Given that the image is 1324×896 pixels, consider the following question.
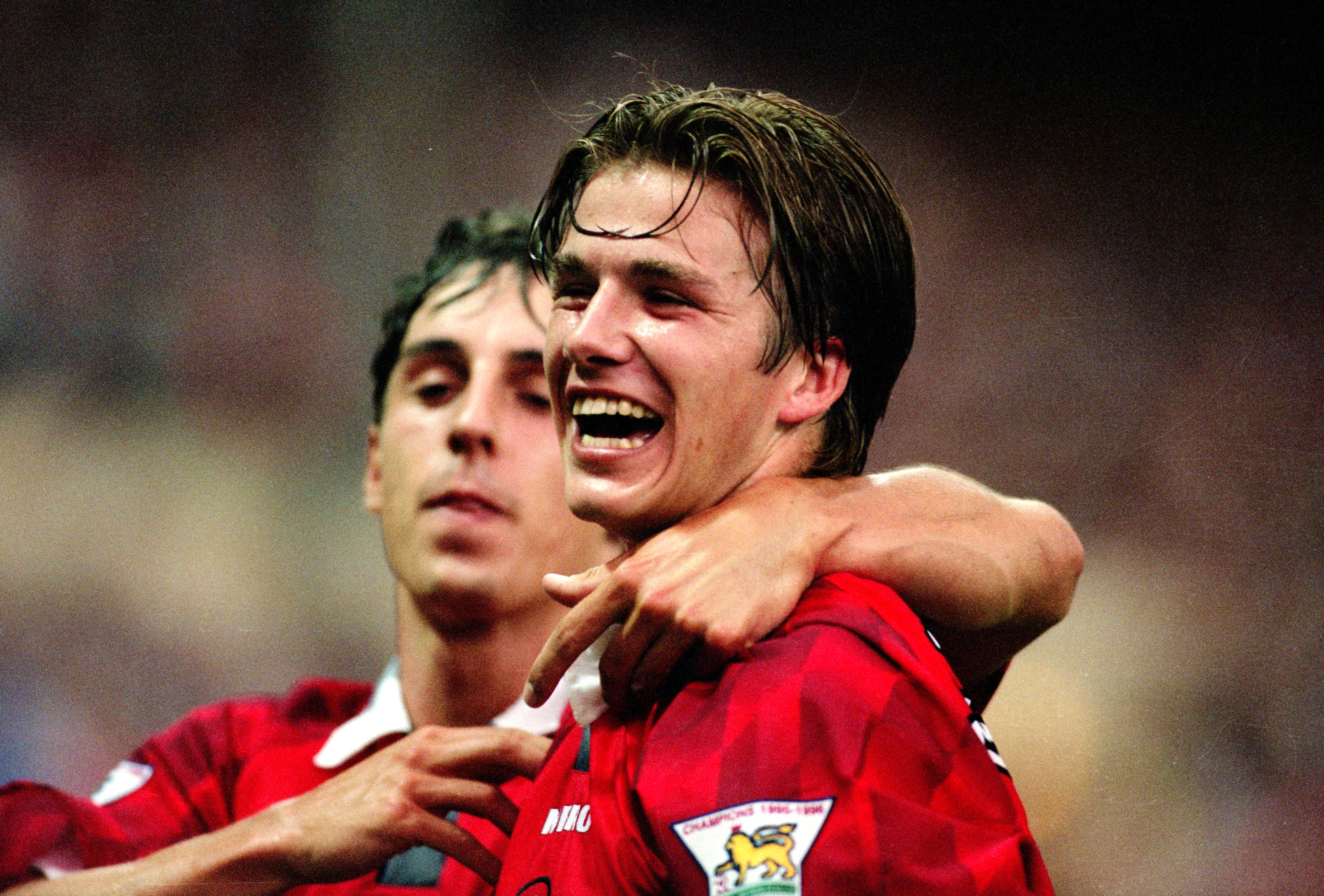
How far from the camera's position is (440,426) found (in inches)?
95.3

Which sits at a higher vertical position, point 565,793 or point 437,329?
point 437,329

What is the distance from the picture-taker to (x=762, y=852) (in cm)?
92

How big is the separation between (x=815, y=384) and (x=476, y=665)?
1273 millimetres

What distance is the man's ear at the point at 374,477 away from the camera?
2.67 metres

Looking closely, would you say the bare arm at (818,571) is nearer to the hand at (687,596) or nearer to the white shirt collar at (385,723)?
the hand at (687,596)

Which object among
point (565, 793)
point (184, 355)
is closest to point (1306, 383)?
point (565, 793)

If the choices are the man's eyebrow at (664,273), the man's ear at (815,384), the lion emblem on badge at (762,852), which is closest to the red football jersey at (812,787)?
the lion emblem on badge at (762,852)

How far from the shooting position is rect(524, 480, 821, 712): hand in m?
1.12

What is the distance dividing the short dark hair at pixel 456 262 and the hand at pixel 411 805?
1066 millimetres

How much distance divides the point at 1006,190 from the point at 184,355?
8.55 feet

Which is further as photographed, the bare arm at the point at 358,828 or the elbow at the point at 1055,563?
the bare arm at the point at 358,828

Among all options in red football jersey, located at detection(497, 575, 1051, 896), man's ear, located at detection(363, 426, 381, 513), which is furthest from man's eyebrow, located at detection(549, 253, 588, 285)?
man's ear, located at detection(363, 426, 381, 513)

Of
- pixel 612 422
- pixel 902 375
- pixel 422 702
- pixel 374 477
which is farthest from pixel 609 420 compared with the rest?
pixel 902 375

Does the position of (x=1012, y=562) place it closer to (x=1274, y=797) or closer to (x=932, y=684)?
(x=932, y=684)
